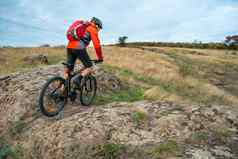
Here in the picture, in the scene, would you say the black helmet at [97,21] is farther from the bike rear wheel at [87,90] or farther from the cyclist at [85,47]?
the bike rear wheel at [87,90]

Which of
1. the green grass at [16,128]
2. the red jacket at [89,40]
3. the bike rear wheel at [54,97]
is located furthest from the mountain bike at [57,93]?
the green grass at [16,128]

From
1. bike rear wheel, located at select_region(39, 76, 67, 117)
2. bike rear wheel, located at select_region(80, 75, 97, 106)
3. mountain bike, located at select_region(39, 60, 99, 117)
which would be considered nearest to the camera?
mountain bike, located at select_region(39, 60, 99, 117)

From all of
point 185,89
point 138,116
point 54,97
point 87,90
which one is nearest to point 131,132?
point 138,116

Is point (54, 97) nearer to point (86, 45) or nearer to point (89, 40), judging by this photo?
point (86, 45)

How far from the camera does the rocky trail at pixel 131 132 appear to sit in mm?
5371

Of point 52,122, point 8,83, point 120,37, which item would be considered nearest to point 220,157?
point 52,122

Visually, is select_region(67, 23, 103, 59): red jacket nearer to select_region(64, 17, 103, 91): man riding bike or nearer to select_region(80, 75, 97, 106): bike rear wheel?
select_region(64, 17, 103, 91): man riding bike

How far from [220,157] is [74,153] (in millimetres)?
2832

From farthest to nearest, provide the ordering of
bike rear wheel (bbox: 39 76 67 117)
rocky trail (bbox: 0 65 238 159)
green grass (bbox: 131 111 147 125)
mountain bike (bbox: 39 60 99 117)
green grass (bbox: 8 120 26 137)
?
green grass (bbox: 8 120 26 137) < bike rear wheel (bbox: 39 76 67 117) < mountain bike (bbox: 39 60 99 117) < green grass (bbox: 131 111 147 125) < rocky trail (bbox: 0 65 238 159)

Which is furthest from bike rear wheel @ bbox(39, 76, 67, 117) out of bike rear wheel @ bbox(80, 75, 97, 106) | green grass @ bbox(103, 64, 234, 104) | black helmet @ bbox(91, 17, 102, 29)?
green grass @ bbox(103, 64, 234, 104)

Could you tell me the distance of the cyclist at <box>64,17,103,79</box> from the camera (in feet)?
23.7

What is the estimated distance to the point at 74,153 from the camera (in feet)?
18.7

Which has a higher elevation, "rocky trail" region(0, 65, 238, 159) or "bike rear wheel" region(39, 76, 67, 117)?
"bike rear wheel" region(39, 76, 67, 117)

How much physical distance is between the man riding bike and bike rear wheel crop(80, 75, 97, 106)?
553 mm
